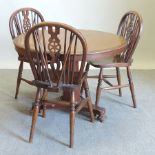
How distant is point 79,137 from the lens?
208 centimetres

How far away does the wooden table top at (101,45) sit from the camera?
1912 millimetres

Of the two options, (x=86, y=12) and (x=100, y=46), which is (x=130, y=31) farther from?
(x=86, y=12)

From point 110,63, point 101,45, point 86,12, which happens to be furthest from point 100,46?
point 86,12

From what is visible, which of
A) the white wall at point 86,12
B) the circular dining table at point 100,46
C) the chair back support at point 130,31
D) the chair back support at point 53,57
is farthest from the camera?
the white wall at point 86,12

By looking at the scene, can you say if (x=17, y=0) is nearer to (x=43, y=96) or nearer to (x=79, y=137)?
(x=43, y=96)

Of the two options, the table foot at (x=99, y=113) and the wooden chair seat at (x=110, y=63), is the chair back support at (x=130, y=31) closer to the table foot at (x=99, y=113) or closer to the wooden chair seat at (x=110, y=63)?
the wooden chair seat at (x=110, y=63)

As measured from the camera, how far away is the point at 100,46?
6.64 feet

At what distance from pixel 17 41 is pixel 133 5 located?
6.38 ft

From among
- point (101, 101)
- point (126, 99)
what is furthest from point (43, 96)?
point (126, 99)

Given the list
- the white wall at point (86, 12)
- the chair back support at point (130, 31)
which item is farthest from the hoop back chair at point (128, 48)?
the white wall at point (86, 12)

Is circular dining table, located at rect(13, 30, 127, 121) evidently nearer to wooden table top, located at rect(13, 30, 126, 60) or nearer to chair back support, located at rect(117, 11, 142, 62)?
wooden table top, located at rect(13, 30, 126, 60)

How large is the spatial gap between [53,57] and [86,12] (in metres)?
Answer: 1.90

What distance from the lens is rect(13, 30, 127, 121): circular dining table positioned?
6.27 feet

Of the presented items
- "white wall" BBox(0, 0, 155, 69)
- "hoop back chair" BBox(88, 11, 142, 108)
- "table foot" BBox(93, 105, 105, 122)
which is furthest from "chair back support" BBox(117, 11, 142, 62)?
"white wall" BBox(0, 0, 155, 69)
